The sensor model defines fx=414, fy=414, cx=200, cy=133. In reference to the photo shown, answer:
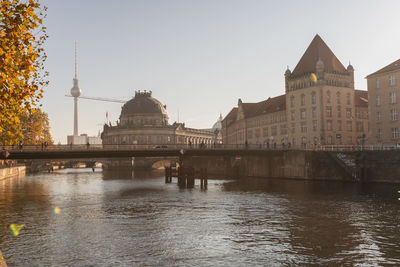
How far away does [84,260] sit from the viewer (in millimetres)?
21281

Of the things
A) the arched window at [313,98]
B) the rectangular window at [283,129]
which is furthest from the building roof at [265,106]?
the arched window at [313,98]

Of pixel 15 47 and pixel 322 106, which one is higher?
pixel 322 106

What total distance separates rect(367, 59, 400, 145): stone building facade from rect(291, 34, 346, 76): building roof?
16260 millimetres

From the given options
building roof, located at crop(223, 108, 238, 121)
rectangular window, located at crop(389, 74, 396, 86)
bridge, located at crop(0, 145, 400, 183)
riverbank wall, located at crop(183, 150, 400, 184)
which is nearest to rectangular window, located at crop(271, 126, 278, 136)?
riverbank wall, located at crop(183, 150, 400, 184)

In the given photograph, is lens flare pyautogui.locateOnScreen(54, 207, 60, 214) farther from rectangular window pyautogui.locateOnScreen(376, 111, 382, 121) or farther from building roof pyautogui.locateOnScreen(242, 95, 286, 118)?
building roof pyautogui.locateOnScreen(242, 95, 286, 118)

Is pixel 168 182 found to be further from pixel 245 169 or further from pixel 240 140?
pixel 240 140

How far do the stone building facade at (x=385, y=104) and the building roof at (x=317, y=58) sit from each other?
16260 mm

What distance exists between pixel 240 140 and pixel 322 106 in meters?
45.7

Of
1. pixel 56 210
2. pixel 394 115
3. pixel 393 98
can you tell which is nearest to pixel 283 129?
pixel 394 115

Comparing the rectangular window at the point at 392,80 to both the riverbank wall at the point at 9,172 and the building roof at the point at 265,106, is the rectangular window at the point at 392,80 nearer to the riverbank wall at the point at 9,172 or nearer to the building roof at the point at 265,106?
the building roof at the point at 265,106

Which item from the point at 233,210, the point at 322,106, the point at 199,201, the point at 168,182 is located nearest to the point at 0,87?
→ the point at 233,210

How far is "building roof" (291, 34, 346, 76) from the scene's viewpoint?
323 feet

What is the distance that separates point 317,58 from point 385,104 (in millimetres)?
23232

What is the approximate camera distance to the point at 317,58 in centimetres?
9869
